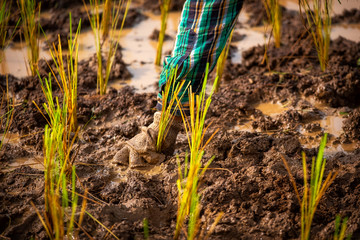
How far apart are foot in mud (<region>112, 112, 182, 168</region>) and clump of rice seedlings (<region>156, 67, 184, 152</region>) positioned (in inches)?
1.2

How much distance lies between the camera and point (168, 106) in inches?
81.9

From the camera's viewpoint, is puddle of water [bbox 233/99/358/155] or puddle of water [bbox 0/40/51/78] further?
puddle of water [bbox 0/40/51/78]

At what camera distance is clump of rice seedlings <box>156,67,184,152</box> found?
77.1 inches

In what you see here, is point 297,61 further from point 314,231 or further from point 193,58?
point 314,231

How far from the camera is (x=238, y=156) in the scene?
7.28 ft

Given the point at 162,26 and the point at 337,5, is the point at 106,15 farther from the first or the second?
the point at 337,5

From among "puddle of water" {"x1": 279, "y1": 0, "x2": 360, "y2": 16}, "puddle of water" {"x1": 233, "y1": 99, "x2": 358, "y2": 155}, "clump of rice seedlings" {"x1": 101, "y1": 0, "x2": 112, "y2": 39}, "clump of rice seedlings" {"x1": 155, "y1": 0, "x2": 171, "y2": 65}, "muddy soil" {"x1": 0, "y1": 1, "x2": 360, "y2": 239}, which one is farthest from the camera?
"puddle of water" {"x1": 279, "y1": 0, "x2": 360, "y2": 16}

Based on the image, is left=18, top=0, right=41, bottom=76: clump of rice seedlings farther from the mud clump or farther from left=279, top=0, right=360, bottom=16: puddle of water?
left=279, top=0, right=360, bottom=16: puddle of water

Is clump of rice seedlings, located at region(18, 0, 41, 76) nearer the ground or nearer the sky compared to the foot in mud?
nearer the sky

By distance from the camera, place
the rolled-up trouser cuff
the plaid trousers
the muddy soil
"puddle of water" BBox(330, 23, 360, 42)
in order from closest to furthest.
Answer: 1. the muddy soil
2. the plaid trousers
3. the rolled-up trouser cuff
4. "puddle of water" BBox(330, 23, 360, 42)

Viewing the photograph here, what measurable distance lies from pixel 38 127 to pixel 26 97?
1.32ft

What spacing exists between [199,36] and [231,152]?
70 centimetres

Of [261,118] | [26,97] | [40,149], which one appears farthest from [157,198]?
[26,97]


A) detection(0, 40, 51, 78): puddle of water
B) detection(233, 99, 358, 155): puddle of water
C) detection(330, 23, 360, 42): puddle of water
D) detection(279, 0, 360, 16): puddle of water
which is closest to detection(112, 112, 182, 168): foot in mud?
detection(233, 99, 358, 155): puddle of water
